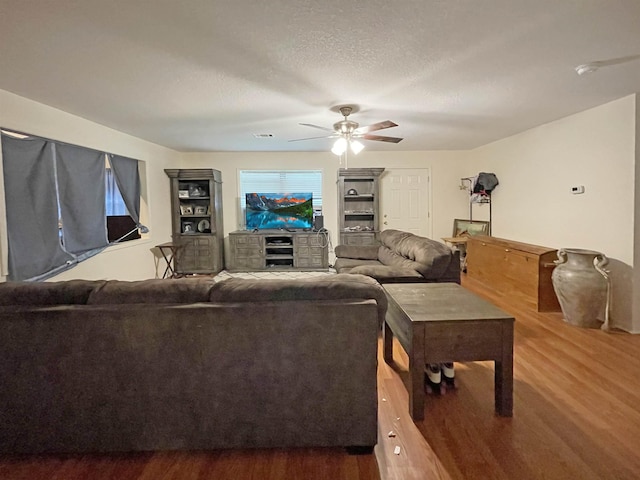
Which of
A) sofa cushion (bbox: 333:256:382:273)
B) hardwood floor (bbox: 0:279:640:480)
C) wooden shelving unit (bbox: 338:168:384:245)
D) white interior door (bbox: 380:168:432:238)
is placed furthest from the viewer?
white interior door (bbox: 380:168:432:238)

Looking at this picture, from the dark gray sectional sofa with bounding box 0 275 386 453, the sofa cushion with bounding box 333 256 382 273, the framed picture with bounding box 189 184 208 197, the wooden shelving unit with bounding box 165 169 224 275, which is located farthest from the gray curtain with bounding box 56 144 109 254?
the sofa cushion with bounding box 333 256 382 273

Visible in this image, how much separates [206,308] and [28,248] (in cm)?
264

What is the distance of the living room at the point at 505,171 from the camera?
3.16m

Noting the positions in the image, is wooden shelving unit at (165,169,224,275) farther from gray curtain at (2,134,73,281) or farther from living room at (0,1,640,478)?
gray curtain at (2,134,73,281)

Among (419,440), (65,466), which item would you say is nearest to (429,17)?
(419,440)

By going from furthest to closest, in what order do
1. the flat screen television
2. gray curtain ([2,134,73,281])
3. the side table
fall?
the flat screen television → the side table → gray curtain ([2,134,73,281])

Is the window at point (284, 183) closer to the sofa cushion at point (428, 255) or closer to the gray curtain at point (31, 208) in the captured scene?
the sofa cushion at point (428, 255)

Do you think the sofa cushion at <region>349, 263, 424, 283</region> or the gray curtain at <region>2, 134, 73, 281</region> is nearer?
the gray curtain at <region>2, 134, 73, 281</region>

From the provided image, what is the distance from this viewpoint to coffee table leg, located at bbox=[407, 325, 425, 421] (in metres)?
1.91

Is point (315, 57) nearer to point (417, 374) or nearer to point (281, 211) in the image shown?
point (417, 374)

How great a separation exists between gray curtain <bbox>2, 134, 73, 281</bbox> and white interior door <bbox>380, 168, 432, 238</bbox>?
501cm

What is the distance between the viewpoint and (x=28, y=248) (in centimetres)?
312

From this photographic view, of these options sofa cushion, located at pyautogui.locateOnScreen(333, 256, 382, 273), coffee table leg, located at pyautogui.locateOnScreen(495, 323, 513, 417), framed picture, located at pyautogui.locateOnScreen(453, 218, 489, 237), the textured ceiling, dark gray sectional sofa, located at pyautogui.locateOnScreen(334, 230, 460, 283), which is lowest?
coffee table leg, located at pyautogui.locateOnScreen(495, 323, 513, 417)

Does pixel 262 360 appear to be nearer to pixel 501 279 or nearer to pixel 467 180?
pixel 501 279
